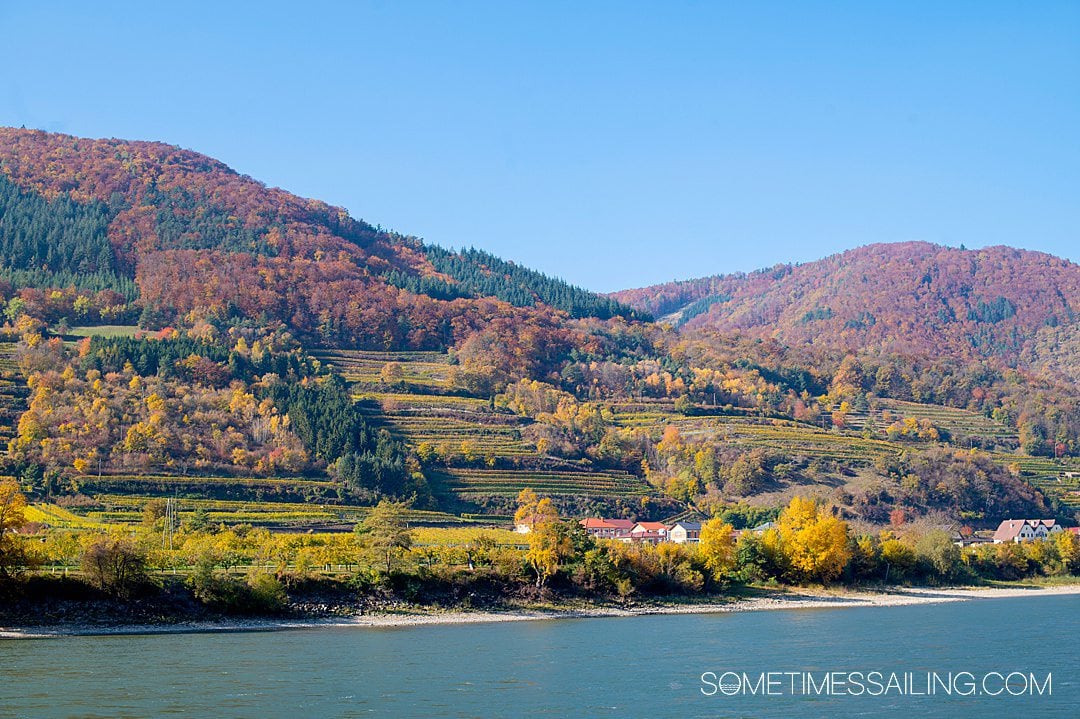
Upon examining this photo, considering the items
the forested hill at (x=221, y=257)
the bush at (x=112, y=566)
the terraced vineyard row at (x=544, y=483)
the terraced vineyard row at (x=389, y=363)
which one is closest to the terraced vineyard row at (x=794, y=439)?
the terraced vineyard row at (x=544, y=483)

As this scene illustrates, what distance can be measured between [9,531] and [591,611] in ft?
91.0

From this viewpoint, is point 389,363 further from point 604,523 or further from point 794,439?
point 794,439

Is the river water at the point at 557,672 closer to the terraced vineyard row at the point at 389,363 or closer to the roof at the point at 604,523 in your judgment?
the roof at the point at 604,523

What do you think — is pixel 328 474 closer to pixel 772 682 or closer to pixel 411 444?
pixel 411 444

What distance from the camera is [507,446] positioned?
103062 millimetres

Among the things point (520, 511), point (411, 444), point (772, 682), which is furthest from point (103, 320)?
point (772, 682)

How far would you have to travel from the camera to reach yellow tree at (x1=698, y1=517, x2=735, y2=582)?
216ft

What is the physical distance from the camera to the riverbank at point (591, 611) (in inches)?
1876

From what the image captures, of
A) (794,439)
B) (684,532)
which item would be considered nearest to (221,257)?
(794,439)

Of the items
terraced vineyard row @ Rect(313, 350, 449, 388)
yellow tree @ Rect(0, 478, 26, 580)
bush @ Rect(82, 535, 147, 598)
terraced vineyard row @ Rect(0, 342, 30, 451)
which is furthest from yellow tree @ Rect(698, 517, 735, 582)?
terraced vineyard row @ Rect(313, 350, 449, 388)

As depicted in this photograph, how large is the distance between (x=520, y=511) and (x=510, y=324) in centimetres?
5955

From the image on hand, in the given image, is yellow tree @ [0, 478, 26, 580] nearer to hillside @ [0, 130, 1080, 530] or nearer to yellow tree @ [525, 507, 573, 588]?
hillside @ [0, 130, 1080, 530]

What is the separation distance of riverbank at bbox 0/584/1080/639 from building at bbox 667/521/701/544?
19517mm

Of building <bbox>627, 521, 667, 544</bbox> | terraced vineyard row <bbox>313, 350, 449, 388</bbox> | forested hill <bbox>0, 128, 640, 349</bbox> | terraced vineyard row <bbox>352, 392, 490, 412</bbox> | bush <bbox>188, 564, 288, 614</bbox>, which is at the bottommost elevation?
building <bbox>627, 521, 667, 544</bbox>
